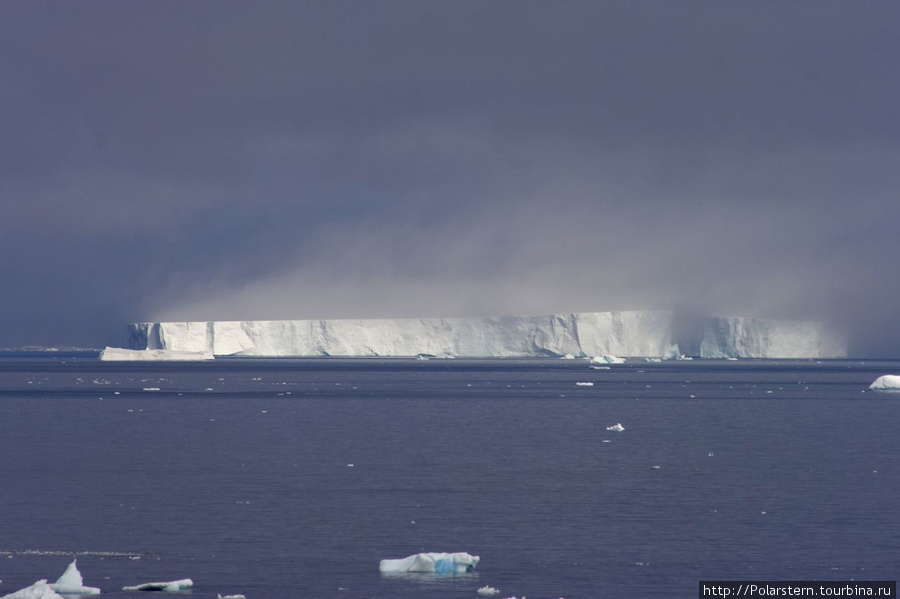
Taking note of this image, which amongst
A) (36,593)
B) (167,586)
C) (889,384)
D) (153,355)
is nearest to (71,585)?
(36,593)

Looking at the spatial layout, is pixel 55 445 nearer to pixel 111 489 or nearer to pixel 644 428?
pixel 111 489

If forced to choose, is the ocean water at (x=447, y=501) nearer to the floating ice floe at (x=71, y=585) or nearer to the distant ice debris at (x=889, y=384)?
the floating ice floe at (x=71, y=585)

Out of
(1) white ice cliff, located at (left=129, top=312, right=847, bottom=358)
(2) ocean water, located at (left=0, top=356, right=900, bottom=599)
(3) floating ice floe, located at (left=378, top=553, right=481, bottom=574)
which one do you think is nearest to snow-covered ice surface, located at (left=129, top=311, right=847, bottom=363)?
(1) white ice cliff, located at (left=129, top=312, right=847, bottom=358)

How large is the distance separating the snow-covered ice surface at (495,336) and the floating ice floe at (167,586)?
116 meters

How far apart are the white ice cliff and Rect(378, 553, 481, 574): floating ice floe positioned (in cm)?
11431

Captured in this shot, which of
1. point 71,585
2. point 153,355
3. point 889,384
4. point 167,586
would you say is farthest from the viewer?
point 153,355

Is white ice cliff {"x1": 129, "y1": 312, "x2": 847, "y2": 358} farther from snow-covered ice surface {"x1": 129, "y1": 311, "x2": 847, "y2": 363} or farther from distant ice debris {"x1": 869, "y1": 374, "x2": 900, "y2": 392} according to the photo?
distant ice debris {"x1": 869, "y1": 374, "x2": 900, "y2": 392}

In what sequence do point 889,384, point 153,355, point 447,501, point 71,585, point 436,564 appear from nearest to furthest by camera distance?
point 71,585 → point 436,564 → point 447,501 → point 889,384 → point 153,355

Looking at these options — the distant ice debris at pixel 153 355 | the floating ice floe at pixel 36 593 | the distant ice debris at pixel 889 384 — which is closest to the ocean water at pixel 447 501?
the floating ice floe at pixel 36 593

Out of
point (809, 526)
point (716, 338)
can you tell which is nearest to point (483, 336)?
point (716, 338)

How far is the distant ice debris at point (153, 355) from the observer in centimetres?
12650

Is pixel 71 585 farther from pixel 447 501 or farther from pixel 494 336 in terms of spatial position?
pixel 494 336

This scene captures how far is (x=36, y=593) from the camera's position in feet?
42.9

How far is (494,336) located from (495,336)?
0.38ft
